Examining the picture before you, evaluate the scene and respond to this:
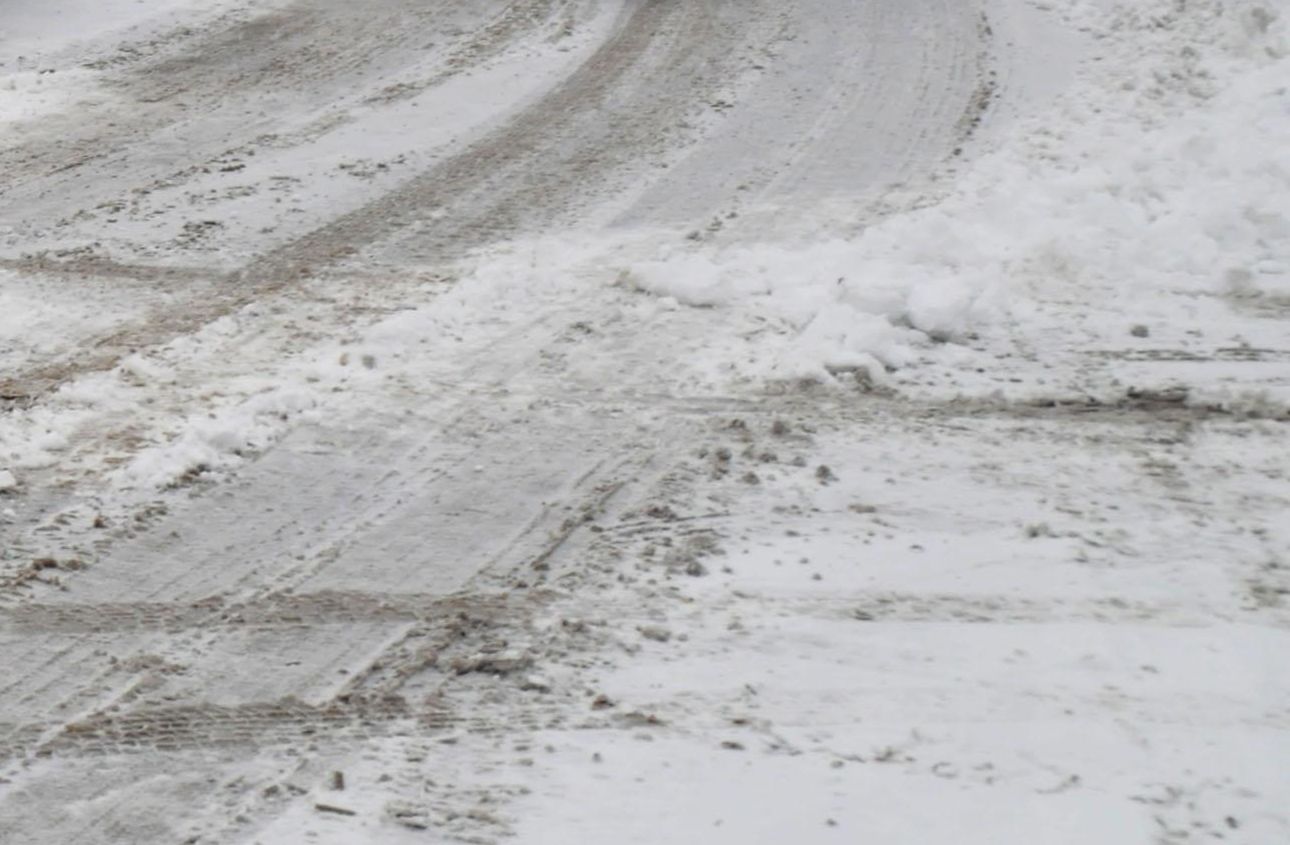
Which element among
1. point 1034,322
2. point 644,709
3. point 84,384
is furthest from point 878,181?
point 644,709

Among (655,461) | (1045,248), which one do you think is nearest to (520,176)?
(1045,248)

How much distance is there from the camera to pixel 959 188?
24.5ft

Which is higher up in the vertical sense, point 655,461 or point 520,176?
point 520,176

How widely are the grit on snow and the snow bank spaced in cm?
3

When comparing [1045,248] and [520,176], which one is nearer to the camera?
→ [1045,248]

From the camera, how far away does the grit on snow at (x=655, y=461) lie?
3641 millimetres

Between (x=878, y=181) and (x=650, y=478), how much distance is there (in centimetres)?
313

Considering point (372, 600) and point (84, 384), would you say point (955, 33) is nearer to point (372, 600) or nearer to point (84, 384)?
point (84, 384)

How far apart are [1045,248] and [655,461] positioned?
88.3 inches

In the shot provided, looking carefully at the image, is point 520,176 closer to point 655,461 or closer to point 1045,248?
point 1045,248

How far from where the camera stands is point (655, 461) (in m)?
5.12

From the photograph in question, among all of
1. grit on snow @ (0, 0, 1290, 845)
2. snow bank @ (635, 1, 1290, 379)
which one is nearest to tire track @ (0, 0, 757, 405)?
grit on snow @ (0, 0, 1290, 845)

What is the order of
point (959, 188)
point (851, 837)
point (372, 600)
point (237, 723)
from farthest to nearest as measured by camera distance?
point (959, 188), point (372, 600), point (237, 723), point (851, 837)

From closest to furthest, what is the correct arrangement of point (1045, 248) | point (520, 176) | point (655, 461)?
point (655, 461) < point (1045, 248) < point (520, 176)
